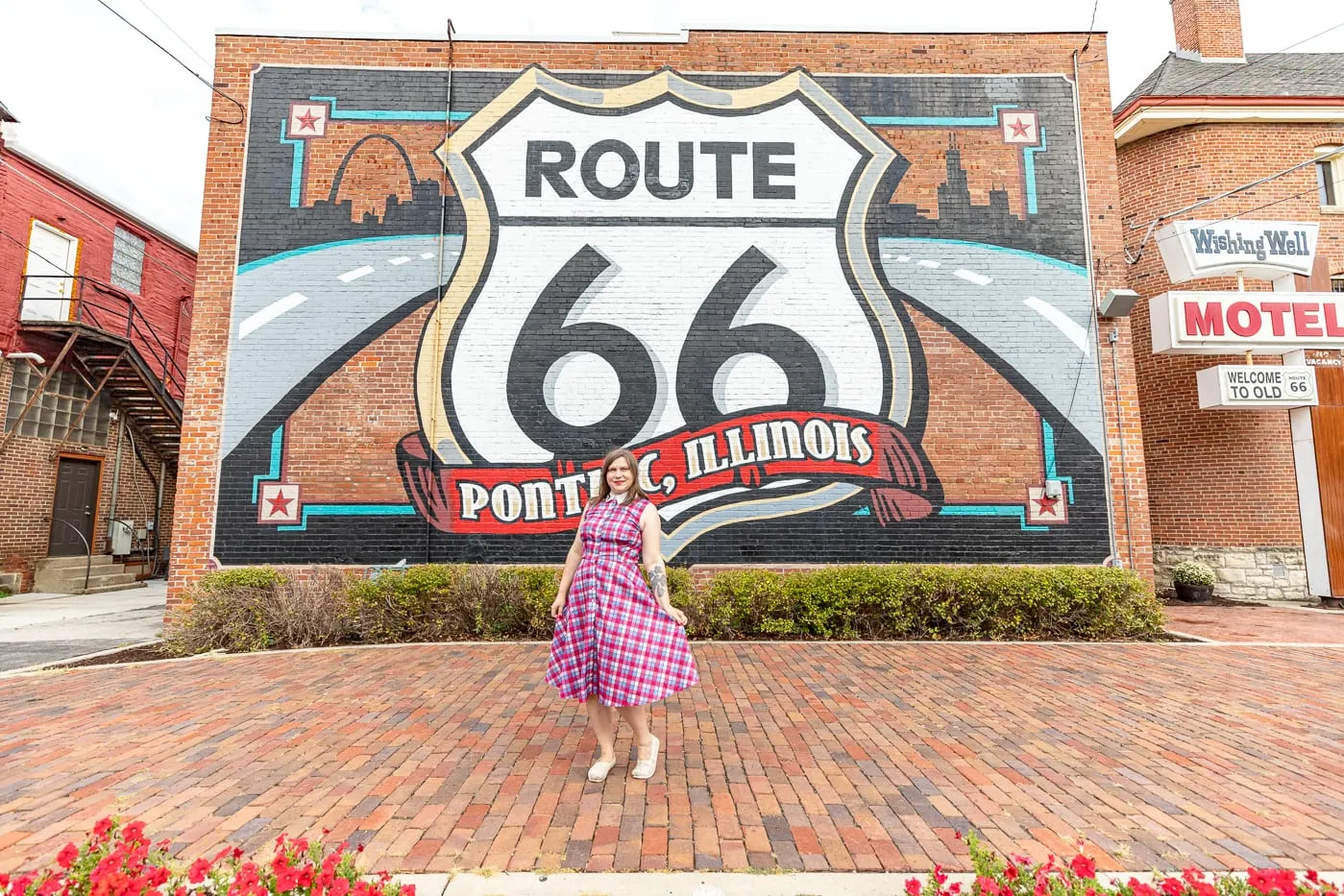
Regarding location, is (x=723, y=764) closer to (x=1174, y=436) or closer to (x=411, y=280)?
(x=411, y=280)

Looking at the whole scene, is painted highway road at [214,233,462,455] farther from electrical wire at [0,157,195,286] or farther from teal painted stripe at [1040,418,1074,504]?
electrical wire at [0,157,195,286]

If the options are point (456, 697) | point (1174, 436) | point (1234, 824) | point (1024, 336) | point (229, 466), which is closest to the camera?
point (1234, 824)

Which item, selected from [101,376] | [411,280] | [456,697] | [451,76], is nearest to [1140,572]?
[456,697]

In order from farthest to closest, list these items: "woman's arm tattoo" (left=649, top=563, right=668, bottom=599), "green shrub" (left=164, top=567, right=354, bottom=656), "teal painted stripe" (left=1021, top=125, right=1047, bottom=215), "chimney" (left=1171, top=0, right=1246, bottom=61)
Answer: "chimney" (left=1171, top=0, right=1246, bottom=61) < "teal painted stripe" (left=1021, top=125, right=1047, bottom=215) < "green shrub" (left=164, top=567, right=354, bottom=656) < "woman's arm tattoo" (left=649, top=563, right=668, bottom=599)

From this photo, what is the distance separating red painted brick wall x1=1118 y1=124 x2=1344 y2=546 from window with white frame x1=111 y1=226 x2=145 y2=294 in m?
19.5

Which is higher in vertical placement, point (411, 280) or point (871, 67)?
point (871, 67)

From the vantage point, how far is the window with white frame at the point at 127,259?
13.7 meters

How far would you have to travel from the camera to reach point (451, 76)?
8.48 m

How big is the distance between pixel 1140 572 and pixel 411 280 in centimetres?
957

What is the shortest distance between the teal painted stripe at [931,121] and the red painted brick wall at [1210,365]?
A: 4.26 meters

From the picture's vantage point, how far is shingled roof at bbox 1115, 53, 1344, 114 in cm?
1120

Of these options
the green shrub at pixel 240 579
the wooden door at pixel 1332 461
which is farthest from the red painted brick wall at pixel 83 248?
the wooden door at pixel 1332 461

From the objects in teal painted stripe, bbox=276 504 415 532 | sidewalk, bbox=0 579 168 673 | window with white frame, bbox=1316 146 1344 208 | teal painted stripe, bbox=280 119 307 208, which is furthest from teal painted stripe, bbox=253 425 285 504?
window with white frame, bbox=1316 146 1344 208

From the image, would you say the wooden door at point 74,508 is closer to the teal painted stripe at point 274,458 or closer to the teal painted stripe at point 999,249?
the teal painted stripe at point 274,458
